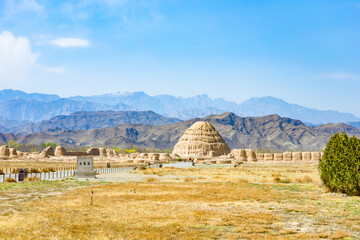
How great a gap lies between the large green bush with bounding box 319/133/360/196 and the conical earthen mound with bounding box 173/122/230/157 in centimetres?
9645

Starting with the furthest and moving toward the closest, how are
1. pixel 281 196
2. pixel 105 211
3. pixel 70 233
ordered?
pixel 281 196, pixel 105 211, pixel 70 233

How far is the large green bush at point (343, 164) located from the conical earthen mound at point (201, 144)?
96450 millimetres

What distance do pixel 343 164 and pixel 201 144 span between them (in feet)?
340

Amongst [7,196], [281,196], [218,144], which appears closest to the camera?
[7,196]

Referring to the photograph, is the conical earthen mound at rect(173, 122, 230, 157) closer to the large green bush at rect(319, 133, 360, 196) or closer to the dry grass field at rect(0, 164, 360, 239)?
the large green bush at rect(319, 133, 360, 196)

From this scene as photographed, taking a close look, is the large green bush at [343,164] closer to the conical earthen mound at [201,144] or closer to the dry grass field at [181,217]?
the dry grass field at [181,217]

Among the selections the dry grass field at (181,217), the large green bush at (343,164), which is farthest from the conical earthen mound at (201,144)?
the dry grass field at (181,217)

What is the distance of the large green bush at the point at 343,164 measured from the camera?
20.4 metres

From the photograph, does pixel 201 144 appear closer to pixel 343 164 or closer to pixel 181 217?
pixel 343 164

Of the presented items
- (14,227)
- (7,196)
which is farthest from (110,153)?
(14,227)

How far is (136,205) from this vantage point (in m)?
17.6

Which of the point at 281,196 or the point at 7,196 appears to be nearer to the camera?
the point at 7,196

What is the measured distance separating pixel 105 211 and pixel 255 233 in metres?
6.31

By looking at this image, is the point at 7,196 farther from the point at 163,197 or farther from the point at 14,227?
the point at 14,227
